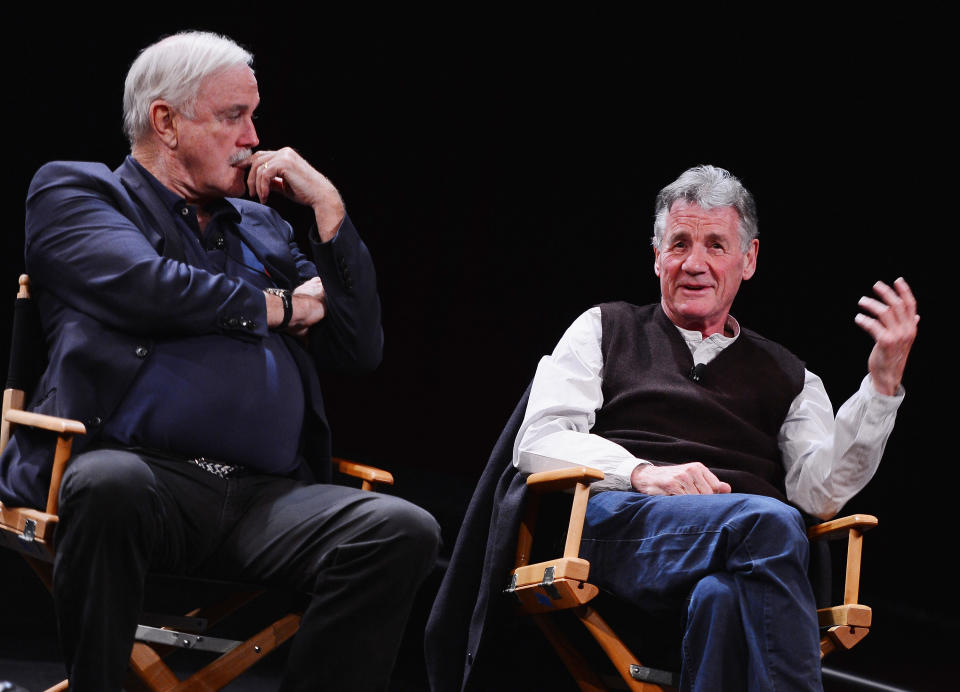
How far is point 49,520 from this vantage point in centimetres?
189

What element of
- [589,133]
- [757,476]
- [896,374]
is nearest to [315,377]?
[757,476]

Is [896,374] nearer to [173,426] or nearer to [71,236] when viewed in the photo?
[173,426]

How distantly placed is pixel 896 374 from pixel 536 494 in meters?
0.86

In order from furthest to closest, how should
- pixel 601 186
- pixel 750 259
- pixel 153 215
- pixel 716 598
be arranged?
pixel 601 186 → pixel 750 259 → pixel 153 215 → pixel 716 598

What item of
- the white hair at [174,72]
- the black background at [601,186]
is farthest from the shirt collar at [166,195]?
the black background at [601,186]

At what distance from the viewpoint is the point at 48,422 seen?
190cm

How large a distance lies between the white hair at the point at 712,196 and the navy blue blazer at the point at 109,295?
3.04 ft

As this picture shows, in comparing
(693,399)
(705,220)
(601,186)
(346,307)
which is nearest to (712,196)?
Answer: (705,220)

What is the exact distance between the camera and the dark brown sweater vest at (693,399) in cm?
252

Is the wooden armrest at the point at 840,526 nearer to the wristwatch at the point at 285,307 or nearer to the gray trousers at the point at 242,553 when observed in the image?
the gray trousers at the point at 242,553

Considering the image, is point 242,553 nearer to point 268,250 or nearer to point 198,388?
point 198,388

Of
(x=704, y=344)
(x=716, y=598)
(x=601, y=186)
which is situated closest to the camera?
(x=716, y=598)

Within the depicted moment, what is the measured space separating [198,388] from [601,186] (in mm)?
2800

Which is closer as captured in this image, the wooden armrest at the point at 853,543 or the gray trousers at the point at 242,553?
the gray trousers at the point at 242,553
